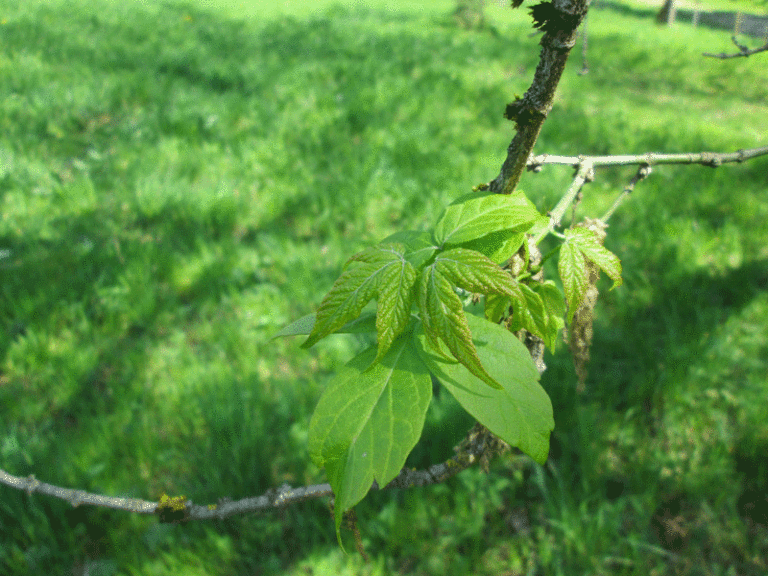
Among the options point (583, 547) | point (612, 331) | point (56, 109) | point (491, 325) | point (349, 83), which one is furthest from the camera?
point (349, 83)

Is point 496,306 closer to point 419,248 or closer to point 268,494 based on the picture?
point 419,248

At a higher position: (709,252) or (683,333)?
(709,252)

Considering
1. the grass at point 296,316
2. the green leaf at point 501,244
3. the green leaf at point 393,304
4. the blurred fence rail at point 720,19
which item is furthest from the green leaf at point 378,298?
the blurred fence rail at point 720,19

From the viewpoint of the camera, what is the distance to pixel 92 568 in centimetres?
173

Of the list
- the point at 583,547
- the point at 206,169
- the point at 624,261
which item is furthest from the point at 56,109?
the point at 583,547

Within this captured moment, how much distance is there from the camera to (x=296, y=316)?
2.69m

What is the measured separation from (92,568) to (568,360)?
2.36 meters

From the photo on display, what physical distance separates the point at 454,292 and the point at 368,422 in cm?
19

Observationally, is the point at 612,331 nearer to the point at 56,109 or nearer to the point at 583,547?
the point at 583,547

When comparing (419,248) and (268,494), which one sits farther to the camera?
(268,494)

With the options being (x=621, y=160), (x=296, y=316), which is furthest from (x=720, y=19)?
(x=621, y=160)

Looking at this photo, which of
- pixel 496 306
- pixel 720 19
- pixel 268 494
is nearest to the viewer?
pixel 496 306

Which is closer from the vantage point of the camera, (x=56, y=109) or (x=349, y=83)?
(x=56, y=109)

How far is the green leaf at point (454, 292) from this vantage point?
1.69ft
